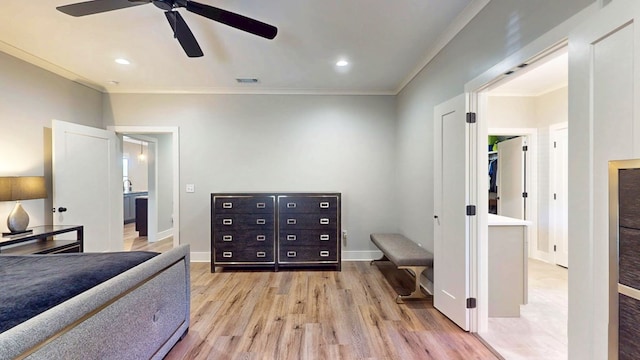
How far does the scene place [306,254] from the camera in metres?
3.86

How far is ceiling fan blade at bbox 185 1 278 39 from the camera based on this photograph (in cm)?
187

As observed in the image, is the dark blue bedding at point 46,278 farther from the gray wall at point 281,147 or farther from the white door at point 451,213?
the white door at point 451,213

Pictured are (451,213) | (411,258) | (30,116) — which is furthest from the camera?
(30,116)

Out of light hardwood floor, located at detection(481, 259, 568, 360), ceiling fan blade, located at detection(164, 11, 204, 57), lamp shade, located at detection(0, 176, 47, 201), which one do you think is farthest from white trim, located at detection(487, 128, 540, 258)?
lamp shade, located at detection(0, 176, 47, 201)

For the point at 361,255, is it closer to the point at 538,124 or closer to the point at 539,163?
the point at 539,163

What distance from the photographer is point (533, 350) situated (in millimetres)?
2086

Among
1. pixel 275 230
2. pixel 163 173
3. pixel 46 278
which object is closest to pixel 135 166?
pixel 163 173

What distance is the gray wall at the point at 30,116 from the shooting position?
9.70 ft

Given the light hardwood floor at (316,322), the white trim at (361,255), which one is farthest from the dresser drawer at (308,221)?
the white trim at (361,255)

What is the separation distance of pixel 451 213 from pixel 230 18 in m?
2.33

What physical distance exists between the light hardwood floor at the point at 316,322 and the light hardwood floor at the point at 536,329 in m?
0.22

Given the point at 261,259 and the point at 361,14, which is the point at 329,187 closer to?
the point at 261,259

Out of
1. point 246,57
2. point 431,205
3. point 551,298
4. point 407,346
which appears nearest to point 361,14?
point 246,57

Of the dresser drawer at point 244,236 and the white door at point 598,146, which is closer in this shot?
the white door at point 598,146
